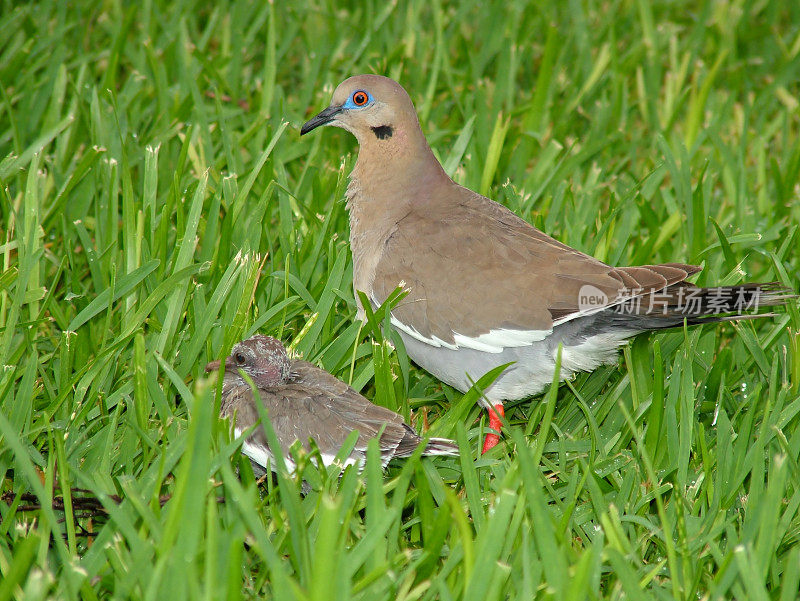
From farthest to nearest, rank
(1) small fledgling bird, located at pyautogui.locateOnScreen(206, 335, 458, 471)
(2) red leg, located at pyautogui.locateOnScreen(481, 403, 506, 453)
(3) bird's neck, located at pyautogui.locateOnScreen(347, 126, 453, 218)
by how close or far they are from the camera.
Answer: (3) bird's neck, located at pyautogui.locateOnScreen(347, 126, 453, 218), (2) red leg, located at pyautogui.locateOnScreen(481, 403, 506, 453), (1) small fledgling bird, located at pyautogui.locateOnScreen(206, 335, 458, 471)

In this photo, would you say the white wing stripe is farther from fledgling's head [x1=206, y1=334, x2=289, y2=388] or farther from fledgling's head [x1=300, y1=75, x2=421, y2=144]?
fledgling's head [x1=300, y1=75, x2=421, y2=144]

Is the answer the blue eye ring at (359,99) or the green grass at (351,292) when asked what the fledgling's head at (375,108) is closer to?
the blue eye ring at (359,99)

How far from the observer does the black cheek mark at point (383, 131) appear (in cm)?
388

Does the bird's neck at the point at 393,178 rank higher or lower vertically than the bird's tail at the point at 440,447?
higher

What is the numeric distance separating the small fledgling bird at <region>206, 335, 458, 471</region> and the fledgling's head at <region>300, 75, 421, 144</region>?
1184 mm

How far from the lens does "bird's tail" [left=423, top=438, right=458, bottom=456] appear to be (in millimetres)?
3000

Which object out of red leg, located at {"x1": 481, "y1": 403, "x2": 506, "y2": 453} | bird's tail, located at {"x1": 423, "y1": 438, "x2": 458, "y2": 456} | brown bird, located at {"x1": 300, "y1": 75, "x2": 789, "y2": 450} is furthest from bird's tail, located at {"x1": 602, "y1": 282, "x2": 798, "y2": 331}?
bird's tail, located at {"x1": 423, "y1": 438, "x2": 458, "y2": 456}

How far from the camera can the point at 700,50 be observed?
5.97 meters

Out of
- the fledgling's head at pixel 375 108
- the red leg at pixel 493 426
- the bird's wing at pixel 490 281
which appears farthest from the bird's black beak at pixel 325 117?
the red leg at pixel 493 426

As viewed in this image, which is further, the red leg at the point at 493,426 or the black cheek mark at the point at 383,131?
the black cheek mark at the point at 383,131

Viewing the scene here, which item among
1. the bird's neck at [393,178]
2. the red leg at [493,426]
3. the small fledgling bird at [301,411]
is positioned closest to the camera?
the small fledgling bird at [301,411]

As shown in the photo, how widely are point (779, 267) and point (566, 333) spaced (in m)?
1.10

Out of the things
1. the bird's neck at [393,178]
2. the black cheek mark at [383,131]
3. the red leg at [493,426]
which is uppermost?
the black cheek mark at [383,131]

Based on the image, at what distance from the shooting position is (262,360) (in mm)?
3127
